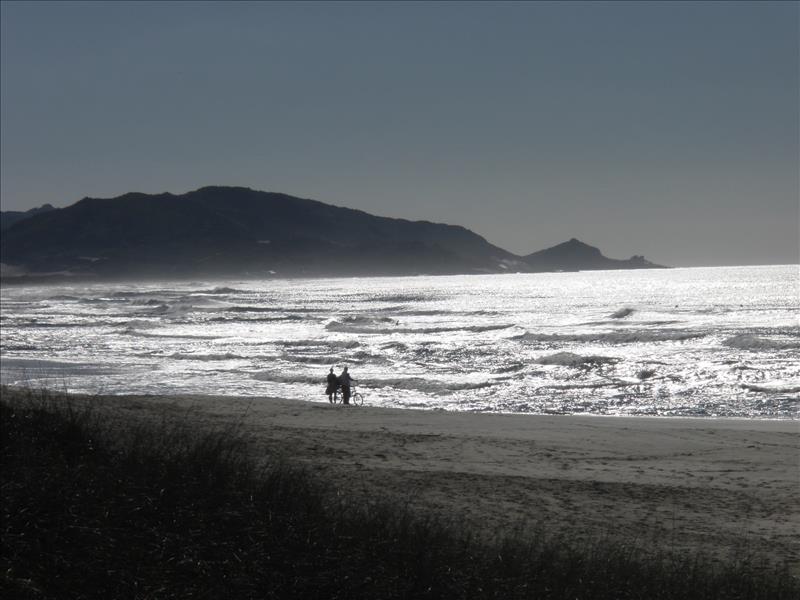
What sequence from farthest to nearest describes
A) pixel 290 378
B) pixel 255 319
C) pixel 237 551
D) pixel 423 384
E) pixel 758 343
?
pixel 255 319 < pixel 758 343 < pixel 290 378 < pixel 423 384 < pixel 237 551

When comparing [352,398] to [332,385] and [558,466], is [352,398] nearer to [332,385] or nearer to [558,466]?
[332,385]

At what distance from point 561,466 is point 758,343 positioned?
2794cm

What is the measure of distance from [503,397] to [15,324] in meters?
41.1

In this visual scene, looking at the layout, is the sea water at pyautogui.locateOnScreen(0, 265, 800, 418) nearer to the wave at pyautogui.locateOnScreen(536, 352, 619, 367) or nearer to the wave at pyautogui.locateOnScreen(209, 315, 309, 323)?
the wave at pyautogui.locateOnScreen(536, 352, 619, 367)

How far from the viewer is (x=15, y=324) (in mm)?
53312

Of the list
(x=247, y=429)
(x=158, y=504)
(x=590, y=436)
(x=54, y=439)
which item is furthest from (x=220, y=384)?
(x=158, y=504)

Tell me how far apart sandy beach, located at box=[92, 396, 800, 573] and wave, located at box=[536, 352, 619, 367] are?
11373 millimetres

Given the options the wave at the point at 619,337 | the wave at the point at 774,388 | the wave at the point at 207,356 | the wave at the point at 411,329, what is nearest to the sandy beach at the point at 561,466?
the wave at the point at 774,388

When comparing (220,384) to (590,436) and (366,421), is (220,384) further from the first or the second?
(590,436)

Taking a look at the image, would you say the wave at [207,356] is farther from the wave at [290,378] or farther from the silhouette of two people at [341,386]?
the silhouette of two people at [341,386]

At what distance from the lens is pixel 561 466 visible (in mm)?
12656

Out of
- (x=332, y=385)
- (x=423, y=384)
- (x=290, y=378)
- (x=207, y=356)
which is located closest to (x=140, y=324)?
(x=207, y=356)

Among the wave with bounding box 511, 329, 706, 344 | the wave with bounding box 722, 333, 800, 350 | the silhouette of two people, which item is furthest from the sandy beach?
the wave with bounding box 511, 329, 706, 344

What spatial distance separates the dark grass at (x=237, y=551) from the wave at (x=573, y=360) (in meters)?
24.7
